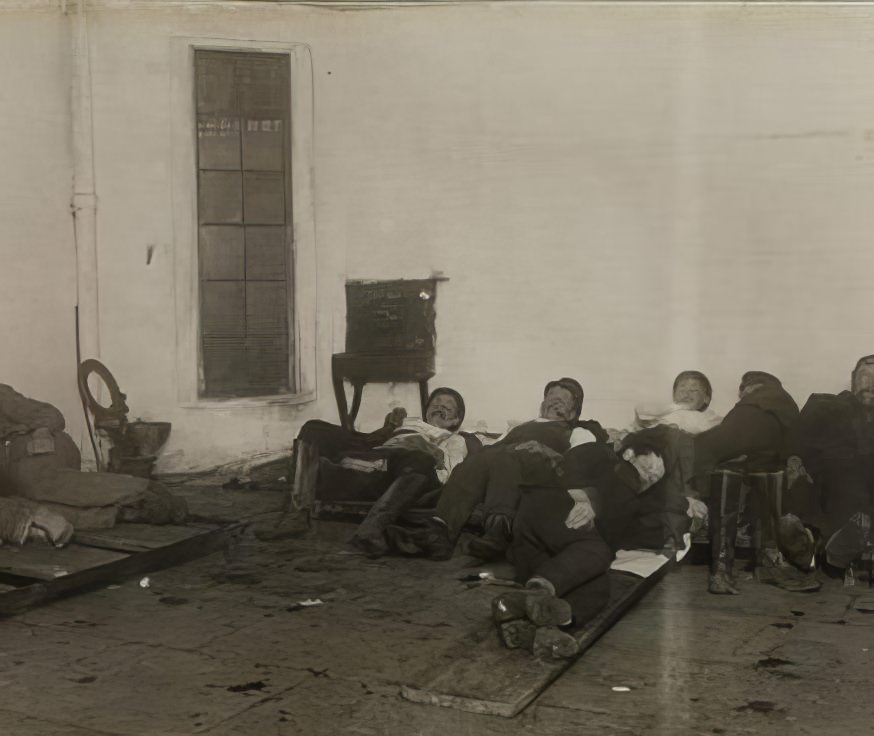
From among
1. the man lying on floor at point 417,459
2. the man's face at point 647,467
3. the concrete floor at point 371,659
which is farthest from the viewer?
the man lying on floor at point 417,459

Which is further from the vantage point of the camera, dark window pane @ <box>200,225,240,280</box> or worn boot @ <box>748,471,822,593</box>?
dark window pane @ <box>200,225,240,280</box>

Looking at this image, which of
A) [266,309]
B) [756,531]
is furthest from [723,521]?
[266,309]

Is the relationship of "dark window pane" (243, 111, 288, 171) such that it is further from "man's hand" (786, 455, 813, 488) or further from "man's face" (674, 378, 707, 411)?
"man's hand" (786, 455, 813, 488)

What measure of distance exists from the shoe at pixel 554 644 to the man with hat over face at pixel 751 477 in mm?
1164

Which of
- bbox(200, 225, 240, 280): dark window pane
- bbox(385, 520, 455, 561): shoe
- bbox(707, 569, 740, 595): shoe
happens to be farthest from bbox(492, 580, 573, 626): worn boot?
bbox(200, 225, 240, 280): dark window pane

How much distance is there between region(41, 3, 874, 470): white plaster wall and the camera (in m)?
5.23

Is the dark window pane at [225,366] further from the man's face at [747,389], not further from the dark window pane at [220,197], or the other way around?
the man's face at [747,389]

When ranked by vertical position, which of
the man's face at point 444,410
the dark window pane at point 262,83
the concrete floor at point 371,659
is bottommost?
the concrete floor at point 371,659

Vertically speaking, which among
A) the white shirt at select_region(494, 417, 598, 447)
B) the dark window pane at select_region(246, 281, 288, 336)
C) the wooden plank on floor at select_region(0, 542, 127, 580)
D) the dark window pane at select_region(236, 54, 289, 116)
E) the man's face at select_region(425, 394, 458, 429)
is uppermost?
the dark window pane at select_region(236, 54, 289, 116)

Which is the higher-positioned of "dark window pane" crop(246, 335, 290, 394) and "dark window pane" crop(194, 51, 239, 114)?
"dark window pane" crop(194, 51, 239, 114)

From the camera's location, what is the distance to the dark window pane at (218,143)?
18.6ft

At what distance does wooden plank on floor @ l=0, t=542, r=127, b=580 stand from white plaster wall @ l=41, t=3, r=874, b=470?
1.01 meters

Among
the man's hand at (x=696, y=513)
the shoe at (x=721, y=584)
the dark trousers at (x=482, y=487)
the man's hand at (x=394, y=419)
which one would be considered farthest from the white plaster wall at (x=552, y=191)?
the shoe at (x=721, y=584)

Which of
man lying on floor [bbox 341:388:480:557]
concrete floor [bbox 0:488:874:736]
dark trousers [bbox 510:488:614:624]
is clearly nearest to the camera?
concrete floor [bbox 0:488:874:736]
